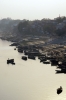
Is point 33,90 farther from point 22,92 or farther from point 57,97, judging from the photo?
point 57,97

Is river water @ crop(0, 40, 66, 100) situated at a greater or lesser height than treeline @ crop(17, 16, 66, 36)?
lesser

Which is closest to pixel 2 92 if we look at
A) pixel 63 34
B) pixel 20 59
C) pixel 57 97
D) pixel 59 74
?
pixel 57 97

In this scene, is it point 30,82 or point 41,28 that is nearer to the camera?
point 30,82

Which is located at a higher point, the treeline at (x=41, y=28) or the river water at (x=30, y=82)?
the treeline at (x=41, y=28)

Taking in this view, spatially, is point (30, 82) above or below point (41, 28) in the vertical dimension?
below

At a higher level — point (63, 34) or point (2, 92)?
point (63, 34)

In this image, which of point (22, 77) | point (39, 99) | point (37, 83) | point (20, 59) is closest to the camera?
point (39, 99)

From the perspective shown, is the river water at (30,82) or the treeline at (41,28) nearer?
the river water at (30,82)

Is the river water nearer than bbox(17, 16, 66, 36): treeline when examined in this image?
Yes
